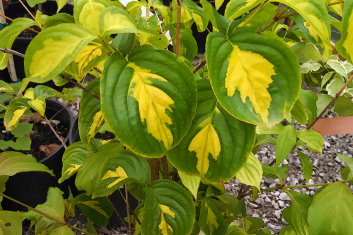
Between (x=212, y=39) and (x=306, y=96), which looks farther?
(x=306, y=96)

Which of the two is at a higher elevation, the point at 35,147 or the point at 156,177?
the point at 156,177

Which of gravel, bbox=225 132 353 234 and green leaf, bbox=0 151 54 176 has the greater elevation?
green leaf, bbox=0 151 54 176

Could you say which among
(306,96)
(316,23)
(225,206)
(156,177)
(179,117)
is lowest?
(225,206)

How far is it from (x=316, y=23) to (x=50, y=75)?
35cm

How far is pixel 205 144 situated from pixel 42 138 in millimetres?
1455

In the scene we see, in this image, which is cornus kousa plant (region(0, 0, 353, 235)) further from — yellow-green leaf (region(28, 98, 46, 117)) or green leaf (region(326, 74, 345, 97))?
green leaf (region(326, 74, 345, 97))

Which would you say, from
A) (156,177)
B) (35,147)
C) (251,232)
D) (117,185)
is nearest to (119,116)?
(117,185)

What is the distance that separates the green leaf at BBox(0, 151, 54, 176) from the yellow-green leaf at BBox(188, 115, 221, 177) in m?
0.38

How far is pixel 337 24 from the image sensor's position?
600mm

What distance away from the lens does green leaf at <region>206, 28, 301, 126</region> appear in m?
0.49

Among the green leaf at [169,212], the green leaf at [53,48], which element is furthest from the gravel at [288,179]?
the green leaf at [53,48]

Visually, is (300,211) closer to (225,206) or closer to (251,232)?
(225,206)

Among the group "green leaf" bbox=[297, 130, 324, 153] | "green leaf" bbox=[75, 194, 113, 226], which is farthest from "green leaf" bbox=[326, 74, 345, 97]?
"green leaf" bbox=[75, 194, 113, 226]

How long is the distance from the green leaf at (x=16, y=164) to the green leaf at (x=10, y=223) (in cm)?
11
